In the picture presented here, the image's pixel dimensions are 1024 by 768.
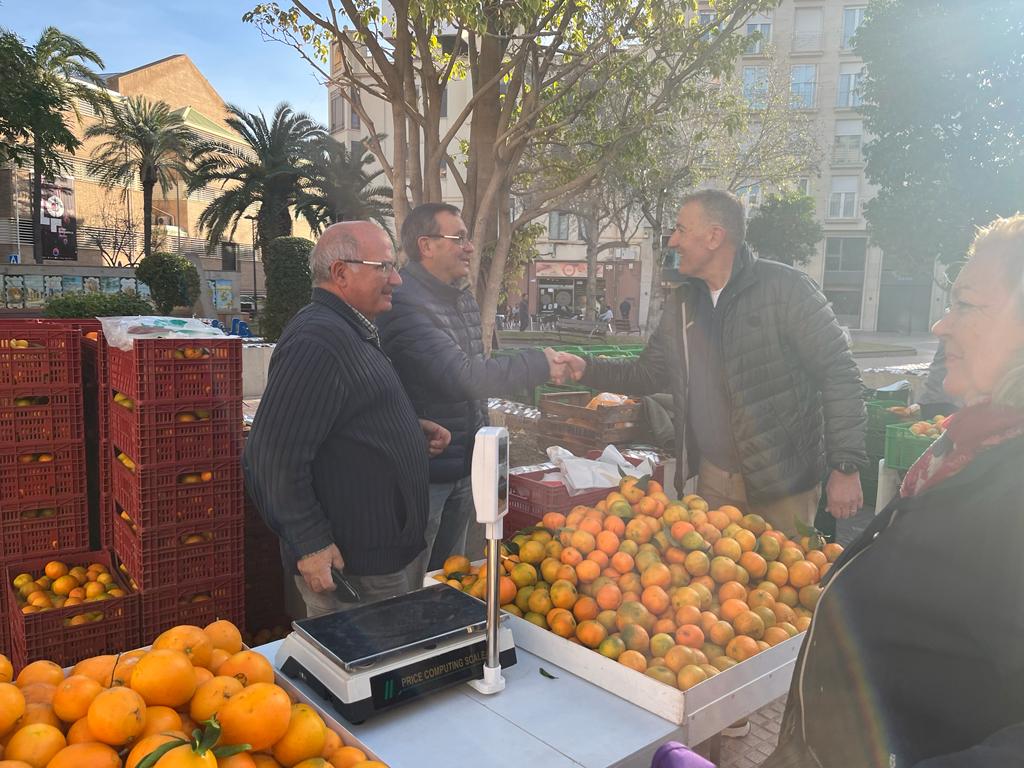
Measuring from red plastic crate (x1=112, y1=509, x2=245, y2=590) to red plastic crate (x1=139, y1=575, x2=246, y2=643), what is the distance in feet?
0.13

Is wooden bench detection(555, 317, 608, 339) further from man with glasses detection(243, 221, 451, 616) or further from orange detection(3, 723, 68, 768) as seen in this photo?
orange detection(3, 723, 68, 768)

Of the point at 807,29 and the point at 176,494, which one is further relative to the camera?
the point at 807,29

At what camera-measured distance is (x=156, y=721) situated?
1.48 m

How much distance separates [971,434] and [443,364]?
2.17 metres

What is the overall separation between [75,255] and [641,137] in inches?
1569

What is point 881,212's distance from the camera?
2355 cm

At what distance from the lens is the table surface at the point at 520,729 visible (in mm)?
1663

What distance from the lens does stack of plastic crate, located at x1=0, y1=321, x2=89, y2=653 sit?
366 centimetres

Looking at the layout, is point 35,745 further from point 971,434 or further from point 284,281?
point 284,281

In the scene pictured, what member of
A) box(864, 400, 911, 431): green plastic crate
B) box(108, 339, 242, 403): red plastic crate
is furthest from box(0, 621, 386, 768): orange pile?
box(864, 400, 911, 431): green plastic crate

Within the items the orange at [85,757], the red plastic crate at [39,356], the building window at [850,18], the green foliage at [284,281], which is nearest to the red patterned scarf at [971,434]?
the orange at [85,757]

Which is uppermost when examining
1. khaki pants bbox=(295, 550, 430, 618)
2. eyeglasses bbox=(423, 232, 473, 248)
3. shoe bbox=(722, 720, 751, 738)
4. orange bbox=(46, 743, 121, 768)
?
eyeglasses bbox=(423, 232, 473, 248)

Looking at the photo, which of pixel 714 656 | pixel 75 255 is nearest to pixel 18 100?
pixel 714 656

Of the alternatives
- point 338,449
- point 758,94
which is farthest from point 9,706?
point 758,94
